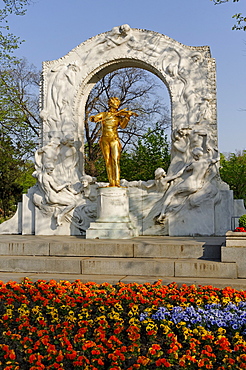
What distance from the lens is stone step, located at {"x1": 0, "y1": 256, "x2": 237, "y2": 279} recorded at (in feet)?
19.8

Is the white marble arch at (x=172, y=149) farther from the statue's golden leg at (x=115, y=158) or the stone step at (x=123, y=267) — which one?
the stone step at (x=123, y=267)

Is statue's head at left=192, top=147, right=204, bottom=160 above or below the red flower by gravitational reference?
above

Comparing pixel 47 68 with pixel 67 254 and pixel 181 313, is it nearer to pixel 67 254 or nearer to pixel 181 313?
pixel 67 254

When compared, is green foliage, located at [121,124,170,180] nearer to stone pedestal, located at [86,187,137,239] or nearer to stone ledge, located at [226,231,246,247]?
stone pedestal, located at [86,187,137,239]

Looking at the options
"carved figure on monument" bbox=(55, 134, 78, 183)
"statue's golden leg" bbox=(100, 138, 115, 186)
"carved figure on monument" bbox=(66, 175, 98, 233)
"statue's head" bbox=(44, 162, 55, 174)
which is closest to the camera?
"statue's golden leg" bbox=(100, 138, 115, 186)

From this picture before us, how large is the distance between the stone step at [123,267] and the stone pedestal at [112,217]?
1885 millimetres

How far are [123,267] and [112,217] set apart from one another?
8.67 feet

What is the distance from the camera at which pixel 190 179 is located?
9.28 meters

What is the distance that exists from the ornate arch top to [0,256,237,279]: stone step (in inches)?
173

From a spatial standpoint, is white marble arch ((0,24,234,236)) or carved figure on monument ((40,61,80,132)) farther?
carved figure on monument ((40,61,80,132))

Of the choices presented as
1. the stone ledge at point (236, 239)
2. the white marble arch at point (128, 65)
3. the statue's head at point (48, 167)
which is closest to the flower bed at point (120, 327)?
the stone ledge at point (236, 239)

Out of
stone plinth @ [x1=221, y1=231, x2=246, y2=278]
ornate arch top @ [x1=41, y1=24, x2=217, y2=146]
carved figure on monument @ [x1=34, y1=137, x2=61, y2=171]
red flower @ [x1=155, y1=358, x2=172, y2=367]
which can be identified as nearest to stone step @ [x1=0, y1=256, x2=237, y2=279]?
stone plinth @ [x1=221, y1=231, x2=246, y2=278]

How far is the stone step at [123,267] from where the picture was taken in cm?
605

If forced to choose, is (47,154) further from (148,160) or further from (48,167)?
(148,160)
